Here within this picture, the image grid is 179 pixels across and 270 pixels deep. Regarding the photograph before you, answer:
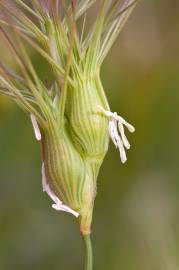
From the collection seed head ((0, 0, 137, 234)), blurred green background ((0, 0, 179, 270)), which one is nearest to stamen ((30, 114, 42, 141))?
seed head ((0, 0, 137, 234))

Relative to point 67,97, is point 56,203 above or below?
below

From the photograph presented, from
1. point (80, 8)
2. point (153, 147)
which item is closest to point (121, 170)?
point (153, 147)

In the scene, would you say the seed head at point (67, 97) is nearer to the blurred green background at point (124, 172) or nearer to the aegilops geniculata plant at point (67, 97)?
the aegilops geniculata plant at point (67, 97)

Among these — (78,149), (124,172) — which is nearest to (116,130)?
(78,149)

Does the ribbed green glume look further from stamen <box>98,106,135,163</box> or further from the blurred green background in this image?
the blurred green background

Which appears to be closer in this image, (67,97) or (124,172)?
(67,97)

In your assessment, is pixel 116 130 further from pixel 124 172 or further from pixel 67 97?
pixel 124 172

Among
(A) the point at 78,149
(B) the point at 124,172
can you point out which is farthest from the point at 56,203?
(B) the point at 124,172
